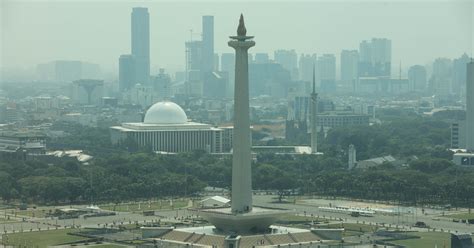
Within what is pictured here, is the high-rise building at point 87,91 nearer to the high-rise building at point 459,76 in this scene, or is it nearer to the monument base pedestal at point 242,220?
the high-rise building at point 459,76

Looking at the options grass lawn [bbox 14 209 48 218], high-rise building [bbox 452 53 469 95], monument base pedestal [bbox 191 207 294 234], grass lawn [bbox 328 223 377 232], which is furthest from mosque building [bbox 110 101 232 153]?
high-rise building [bbox 452 53 469 95]

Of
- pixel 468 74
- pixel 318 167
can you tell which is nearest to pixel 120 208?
pixel 318 167

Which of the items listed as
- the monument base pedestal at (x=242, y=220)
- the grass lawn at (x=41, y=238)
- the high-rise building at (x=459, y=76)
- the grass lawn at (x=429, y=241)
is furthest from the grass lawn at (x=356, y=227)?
the high-rise building at (x=459, y=76)

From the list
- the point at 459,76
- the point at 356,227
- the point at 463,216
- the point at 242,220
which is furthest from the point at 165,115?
the point at 459,76

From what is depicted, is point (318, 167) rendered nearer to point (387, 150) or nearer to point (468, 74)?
point (387, 150)

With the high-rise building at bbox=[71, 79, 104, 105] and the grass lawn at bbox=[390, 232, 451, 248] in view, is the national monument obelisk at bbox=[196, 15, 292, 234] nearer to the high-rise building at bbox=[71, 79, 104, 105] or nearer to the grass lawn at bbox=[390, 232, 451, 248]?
the grass lawn at bbox=[390, 232, 451, 248]

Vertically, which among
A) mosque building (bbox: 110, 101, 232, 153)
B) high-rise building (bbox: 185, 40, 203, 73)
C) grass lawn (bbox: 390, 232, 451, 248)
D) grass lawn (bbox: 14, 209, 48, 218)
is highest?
high-rise building (bbox: 185, 40, 203, 73)
